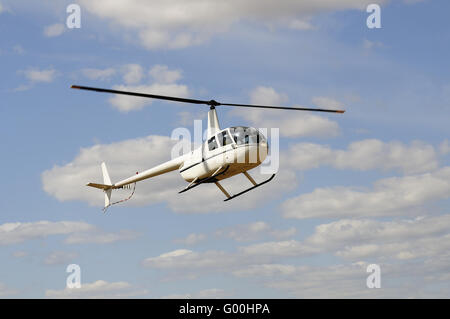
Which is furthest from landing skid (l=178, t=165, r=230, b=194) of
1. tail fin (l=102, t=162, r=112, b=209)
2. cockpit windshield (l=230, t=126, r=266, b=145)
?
tail fin (l=102, t=162, r=112, b=209)

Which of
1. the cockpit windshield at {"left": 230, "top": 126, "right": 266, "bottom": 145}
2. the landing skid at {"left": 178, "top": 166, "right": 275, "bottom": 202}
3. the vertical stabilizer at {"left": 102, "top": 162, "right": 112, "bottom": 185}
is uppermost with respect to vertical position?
the vertical stabilizer at {"left": 102, "top": 162, "right": 112, "bottom": 185}

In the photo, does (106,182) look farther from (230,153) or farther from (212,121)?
(230,153)

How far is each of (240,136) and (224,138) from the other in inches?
65.2

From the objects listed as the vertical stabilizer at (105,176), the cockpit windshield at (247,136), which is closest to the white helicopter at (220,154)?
the cockpit windshield at (247,136)

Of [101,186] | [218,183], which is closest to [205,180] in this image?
[218,183]

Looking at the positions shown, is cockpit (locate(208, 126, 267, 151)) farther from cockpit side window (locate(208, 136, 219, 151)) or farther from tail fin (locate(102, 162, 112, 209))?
tail fin (locate(102, 162, 112, 209))

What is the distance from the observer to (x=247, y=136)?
4666 centimetres

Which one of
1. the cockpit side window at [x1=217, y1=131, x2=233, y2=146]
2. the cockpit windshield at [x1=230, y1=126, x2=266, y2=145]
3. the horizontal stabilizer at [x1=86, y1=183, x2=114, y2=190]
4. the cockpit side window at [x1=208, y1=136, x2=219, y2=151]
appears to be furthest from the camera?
the horizontal stabilizer at [x1=86, y1=183, x2=114, y2=190]

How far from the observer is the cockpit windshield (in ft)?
153
